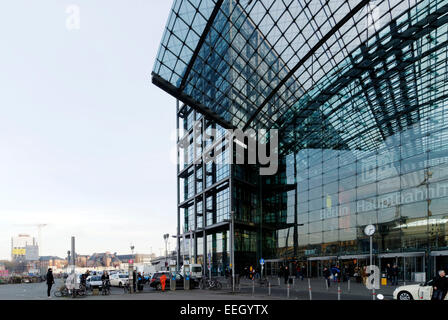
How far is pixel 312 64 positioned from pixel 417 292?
A: 2497 centimetres

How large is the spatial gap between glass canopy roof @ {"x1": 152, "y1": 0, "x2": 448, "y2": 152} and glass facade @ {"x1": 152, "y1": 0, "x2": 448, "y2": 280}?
0.11m

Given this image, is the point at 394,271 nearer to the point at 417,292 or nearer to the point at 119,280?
the point at 417,292

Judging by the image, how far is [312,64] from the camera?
39250 mm

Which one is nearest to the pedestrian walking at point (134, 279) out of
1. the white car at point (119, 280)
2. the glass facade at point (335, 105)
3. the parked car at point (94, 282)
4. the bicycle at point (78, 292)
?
the bicycle at point (78, 292)

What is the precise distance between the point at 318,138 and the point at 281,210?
11.2m

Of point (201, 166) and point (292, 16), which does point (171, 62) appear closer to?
point (292, 16)

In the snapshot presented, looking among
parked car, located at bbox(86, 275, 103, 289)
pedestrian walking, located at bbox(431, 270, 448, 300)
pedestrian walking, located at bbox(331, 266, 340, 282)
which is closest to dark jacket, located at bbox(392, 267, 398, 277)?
pedestrian walking, located at bbox(331, 266, 340, 282)

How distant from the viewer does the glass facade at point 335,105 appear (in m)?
33.4

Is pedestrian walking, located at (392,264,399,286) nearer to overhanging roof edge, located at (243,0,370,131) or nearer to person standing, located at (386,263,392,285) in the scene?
person standing, located at (386,263,392,285)

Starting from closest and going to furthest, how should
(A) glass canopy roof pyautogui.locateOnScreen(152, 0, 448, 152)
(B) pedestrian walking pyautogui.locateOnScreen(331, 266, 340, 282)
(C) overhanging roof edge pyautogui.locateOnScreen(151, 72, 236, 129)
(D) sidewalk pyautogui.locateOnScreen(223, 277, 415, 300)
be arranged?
(D) sidewalk pyautogui.locateOnScreen(223, 277, 415, 300), (A) glass canopy roof pyautogui.locateOnScreen(152, 0, 448, 152), (B) pedestrian walking pyautogui.locateOnScreen(331, 266, 340, 282), (C) overhanging roof edge pyautogui.locateOnScreen(151, 72, 236, 129)

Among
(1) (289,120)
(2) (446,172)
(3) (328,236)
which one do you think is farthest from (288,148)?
(2) (446,172)

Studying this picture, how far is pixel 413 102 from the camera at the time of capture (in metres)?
42.1

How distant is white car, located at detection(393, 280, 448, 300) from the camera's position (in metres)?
18.9

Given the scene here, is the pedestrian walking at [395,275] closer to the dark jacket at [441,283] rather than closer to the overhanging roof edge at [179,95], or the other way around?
the dark jacket at [441,283]
